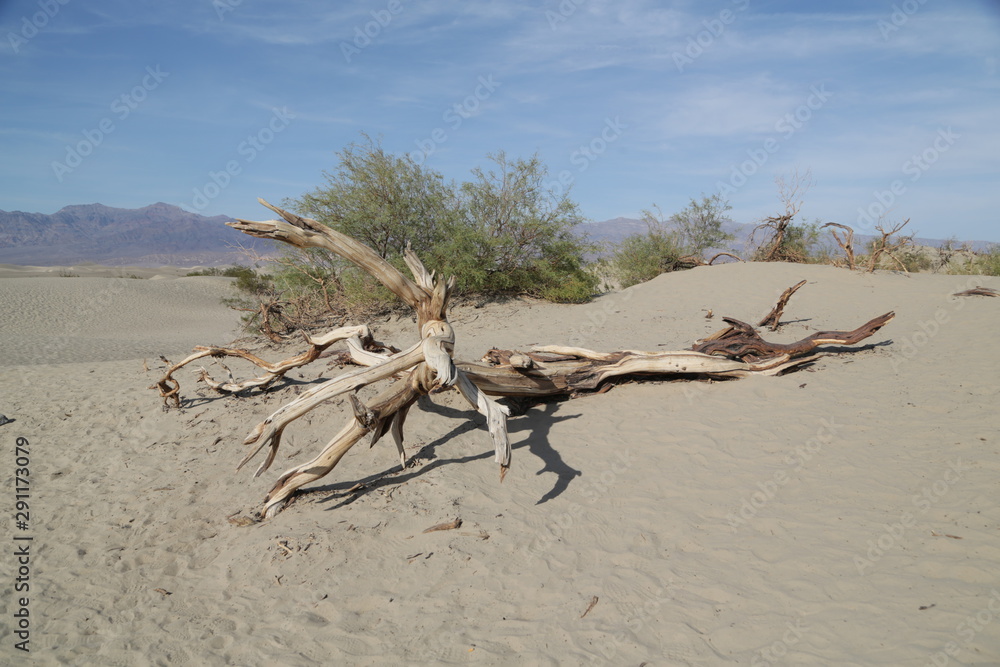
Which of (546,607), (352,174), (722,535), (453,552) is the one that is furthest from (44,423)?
(352,174)

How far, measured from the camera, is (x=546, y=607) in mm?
3188

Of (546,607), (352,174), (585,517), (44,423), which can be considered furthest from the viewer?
(352,174)

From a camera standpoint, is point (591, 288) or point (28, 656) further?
point (591, 288)

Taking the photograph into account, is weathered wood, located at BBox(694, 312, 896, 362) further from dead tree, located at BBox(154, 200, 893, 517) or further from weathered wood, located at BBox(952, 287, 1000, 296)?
weathered wood, located at BBox(952, 287, 1000, 296)

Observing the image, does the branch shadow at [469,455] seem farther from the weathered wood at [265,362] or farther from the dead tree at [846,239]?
the dead tree at [846,239]

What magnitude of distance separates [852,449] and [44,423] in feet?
28.2

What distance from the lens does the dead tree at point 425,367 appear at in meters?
4.15

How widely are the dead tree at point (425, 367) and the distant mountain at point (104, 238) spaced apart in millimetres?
124727

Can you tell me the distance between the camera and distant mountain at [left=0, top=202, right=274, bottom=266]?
123 m

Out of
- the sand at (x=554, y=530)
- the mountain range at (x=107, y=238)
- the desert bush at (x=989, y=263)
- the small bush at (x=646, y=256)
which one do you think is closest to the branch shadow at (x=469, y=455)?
the sand at (x=554, y=530)

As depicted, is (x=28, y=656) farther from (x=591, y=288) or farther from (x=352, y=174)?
(x=591, y=288)

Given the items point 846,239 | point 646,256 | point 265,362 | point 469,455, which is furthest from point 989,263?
point 265,362

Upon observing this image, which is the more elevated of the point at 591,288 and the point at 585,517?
the point at 591,288

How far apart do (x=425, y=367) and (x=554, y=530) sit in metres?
1.74
